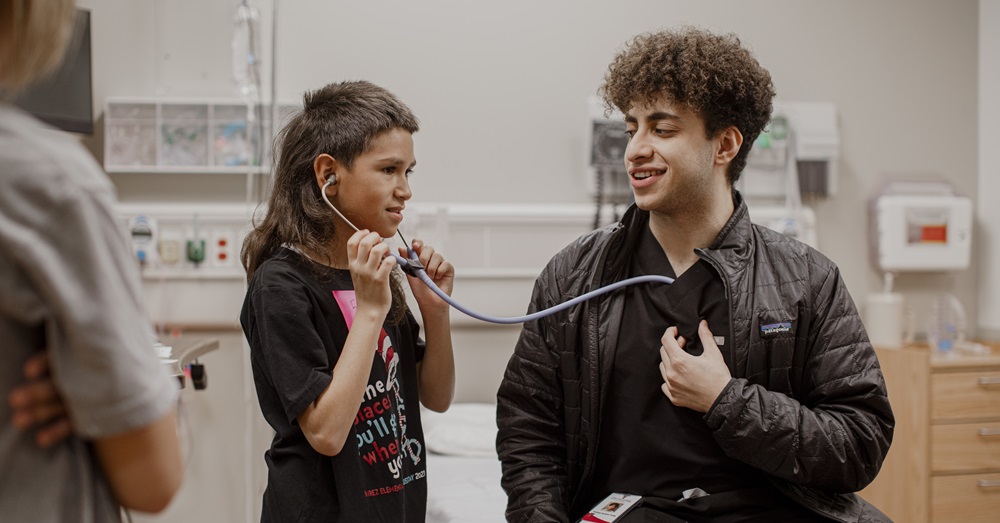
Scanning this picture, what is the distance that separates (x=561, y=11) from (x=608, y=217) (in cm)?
77

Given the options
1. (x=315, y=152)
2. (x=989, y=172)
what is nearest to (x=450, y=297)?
(x=315, y=152)

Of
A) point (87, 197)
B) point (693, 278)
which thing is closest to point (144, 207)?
point (693, 278)

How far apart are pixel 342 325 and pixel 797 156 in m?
2.15

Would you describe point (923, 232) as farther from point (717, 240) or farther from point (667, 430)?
point (667, 430)

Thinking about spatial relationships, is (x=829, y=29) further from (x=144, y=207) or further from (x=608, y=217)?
(x=144, y=207)

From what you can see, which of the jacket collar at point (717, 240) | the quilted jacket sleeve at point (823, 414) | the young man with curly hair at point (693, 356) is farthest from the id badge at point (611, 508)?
the jacket collar at point (717, 240)

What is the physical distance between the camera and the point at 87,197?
0.58 m

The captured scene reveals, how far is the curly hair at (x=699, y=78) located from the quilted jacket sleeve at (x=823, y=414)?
1.15 feet

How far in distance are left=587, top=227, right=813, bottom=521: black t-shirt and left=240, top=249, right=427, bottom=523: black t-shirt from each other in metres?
0.40

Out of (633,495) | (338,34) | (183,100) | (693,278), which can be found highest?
(338,34)

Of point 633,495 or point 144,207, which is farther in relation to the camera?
point 144,207

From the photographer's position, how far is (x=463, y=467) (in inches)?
88.0

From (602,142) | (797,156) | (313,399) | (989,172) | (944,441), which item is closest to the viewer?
(313,399)

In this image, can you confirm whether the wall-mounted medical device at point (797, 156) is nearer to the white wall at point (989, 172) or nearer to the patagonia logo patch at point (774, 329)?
the white wall at point (989, 172)
